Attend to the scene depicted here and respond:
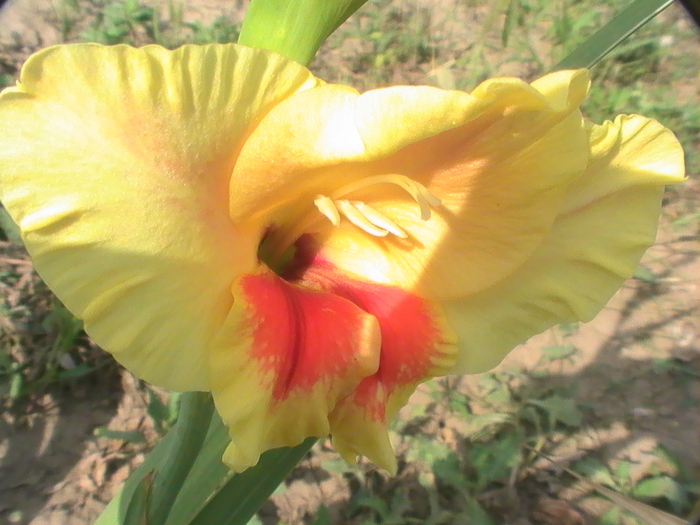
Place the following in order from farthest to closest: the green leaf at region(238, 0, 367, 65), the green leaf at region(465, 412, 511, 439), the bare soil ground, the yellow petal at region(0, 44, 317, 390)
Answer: the green leaf at region(465, 412, 511, 439) < the bare soil ground < the green leaf at region(238, 0, 367, 65) < the yellow petal at region(0, 44, 317, 390)

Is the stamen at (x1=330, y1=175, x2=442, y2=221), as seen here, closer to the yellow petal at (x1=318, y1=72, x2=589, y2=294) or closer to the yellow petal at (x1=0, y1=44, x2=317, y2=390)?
the yellow petal at (x1=318, y1=72, x2=589, y2=294)

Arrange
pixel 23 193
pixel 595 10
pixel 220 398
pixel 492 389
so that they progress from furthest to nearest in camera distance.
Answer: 1. pixel 595 10
2. pixel 492 389
3. pixel 220 398
4. pixel 23 193

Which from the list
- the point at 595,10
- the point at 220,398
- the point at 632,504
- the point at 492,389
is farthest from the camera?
the point at 595,10

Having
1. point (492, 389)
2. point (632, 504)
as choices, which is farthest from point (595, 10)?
point (632, 504)

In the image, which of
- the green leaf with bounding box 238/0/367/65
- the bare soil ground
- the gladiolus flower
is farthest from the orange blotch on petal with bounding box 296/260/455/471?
the bare soil ground

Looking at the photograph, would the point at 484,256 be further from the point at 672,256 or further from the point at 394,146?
the point at 672,256

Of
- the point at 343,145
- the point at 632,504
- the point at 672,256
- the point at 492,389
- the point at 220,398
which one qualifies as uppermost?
the point at 343,145
